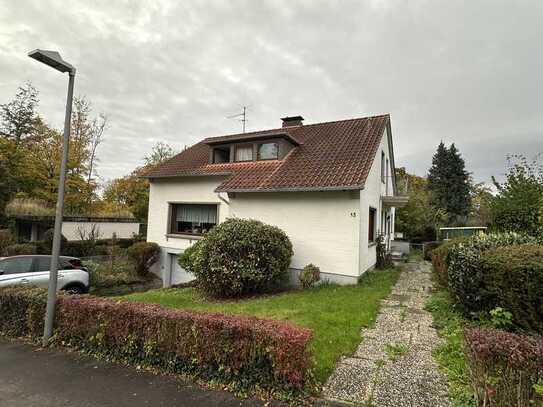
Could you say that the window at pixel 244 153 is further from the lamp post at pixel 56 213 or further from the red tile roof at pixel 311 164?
the lamp post at pixel 56 213

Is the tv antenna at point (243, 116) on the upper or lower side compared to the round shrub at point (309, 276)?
upper

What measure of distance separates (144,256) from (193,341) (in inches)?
420

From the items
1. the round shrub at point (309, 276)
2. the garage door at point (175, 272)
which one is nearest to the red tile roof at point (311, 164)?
the round shrub at point (309, 276)

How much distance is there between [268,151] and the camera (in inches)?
475

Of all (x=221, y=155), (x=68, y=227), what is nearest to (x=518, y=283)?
(x=221, y=155)

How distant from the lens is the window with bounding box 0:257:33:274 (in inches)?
311

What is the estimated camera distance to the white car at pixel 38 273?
7.80m

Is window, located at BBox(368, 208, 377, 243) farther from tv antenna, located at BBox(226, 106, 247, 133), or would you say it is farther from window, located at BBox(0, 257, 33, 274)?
window, located at BBox(0, 257, 33, 274)

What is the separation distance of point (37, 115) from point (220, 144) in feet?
70.7

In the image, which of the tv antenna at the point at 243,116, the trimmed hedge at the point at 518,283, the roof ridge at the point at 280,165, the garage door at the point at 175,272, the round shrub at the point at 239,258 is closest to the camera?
the trimmed hedge at the point at 518,283

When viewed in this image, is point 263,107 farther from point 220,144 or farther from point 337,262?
point 337,262

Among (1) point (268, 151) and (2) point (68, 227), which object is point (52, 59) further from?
(2) point (68, 227)

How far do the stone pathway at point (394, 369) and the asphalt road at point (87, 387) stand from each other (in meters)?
1.12

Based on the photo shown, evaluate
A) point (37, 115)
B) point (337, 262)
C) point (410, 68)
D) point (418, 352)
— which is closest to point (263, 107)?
point (410, 68)
